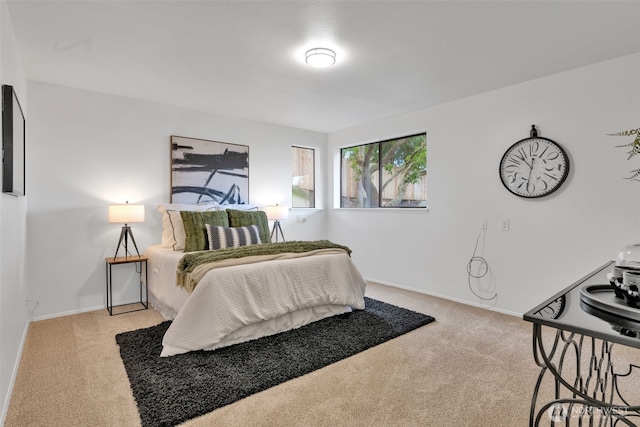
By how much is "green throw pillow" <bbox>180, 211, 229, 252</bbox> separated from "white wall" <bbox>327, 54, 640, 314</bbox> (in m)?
2.38

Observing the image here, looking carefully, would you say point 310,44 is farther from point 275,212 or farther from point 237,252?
point 275,212

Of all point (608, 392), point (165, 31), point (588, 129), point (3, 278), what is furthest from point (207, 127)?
point (608, 392)

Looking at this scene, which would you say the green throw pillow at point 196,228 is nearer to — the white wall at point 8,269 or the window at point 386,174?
the white wall at point 8,269

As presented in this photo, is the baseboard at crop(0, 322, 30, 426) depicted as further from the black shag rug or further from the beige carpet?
the black shag rug

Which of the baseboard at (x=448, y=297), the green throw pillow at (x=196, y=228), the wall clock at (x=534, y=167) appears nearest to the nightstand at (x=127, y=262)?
the green throw pillow at (x=196, y=228)

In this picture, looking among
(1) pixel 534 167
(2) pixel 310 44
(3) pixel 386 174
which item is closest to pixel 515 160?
A: (1) pixel 534 167

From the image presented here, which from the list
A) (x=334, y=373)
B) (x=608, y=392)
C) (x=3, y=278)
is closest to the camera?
(x=3, y=278)

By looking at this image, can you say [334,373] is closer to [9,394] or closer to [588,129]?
[9,394]

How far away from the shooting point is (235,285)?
106 inches

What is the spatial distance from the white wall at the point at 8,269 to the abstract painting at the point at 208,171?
5.66ft

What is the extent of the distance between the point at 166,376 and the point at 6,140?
5.57ft

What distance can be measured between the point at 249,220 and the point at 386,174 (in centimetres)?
216

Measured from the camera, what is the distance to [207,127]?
4453mm

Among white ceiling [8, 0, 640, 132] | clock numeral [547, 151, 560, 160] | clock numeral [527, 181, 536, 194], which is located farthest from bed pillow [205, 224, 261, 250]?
clock numeral [547, 151, 560, 160]
